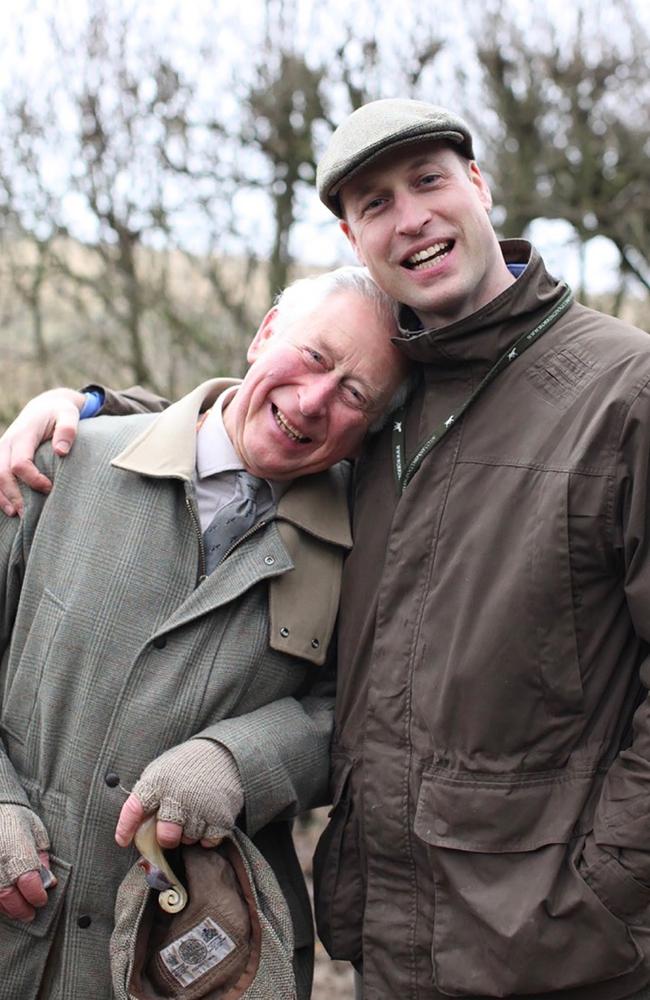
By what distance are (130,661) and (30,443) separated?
584 millimetres

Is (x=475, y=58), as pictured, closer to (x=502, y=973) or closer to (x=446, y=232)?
(x=446, y=232)

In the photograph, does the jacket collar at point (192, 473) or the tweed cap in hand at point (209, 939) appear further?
the jacket collar at point (192, 473)

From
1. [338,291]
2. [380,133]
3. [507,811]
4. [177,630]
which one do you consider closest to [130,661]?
[177,630]

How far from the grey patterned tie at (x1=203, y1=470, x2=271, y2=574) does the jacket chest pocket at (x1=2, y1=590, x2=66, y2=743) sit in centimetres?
36

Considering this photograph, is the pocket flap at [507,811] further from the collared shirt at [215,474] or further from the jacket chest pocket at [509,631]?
the collared shirt at [215,474]

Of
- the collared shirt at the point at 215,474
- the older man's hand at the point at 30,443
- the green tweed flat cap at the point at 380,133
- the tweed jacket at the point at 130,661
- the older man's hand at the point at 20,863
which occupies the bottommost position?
the older man's hand at the point at 20,863

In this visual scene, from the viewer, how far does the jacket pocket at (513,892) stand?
2.09 metres

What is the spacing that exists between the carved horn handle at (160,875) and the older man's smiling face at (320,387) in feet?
2.81

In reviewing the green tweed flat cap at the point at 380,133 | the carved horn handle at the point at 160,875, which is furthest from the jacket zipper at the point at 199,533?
the green tweed flat cap at the point at 380,133

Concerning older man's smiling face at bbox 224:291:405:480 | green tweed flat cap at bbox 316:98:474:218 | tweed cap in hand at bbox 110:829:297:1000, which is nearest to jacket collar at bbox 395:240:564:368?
older man's smiling face at bbox 224:291:405:480

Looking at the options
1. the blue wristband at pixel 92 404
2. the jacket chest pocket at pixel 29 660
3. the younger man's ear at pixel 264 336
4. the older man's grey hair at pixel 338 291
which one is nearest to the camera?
the jacket chest pocket at pixel 29 660

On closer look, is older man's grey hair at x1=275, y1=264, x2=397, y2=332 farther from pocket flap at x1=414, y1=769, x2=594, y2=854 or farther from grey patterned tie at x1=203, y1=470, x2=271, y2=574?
pocket flap at x1=414, y1=769, x2=594, y2=854

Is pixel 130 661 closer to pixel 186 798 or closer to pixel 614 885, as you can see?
pixel 186 798

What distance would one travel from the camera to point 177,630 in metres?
2.45
